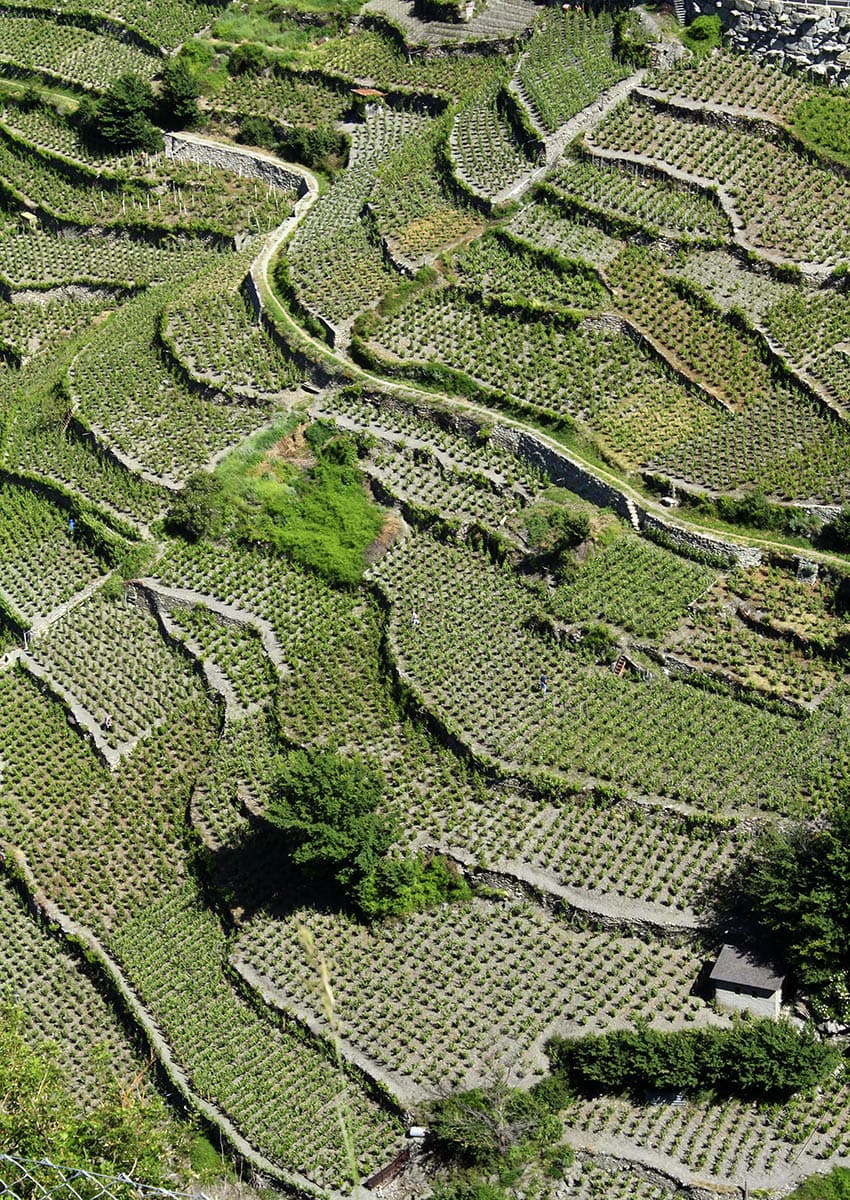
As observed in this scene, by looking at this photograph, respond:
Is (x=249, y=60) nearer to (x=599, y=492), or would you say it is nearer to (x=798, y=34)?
(x=798, y=34)

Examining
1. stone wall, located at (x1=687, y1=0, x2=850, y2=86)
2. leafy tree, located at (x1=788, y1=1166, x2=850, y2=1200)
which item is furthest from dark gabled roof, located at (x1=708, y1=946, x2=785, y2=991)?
stone wall, located at (x1=687, y1=0, x2=850, y2=86)

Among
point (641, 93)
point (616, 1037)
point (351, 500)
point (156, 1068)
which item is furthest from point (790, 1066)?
point (641, 93)

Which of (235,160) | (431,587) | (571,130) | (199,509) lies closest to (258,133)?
(235,160)

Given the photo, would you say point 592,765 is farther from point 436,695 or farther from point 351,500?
point 351,500

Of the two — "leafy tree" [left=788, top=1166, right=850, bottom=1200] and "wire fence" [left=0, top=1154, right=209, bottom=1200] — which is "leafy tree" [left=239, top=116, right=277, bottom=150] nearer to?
"wire fence" [left=0, top=1154, right=209, bottom=1200]

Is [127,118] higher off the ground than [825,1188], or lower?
higher

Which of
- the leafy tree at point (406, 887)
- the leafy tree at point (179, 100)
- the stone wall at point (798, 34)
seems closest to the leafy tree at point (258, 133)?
the leafy tree at point (179, 100)

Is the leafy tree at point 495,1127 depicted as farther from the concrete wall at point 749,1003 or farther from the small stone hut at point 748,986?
the small stone hut at point 748,986
